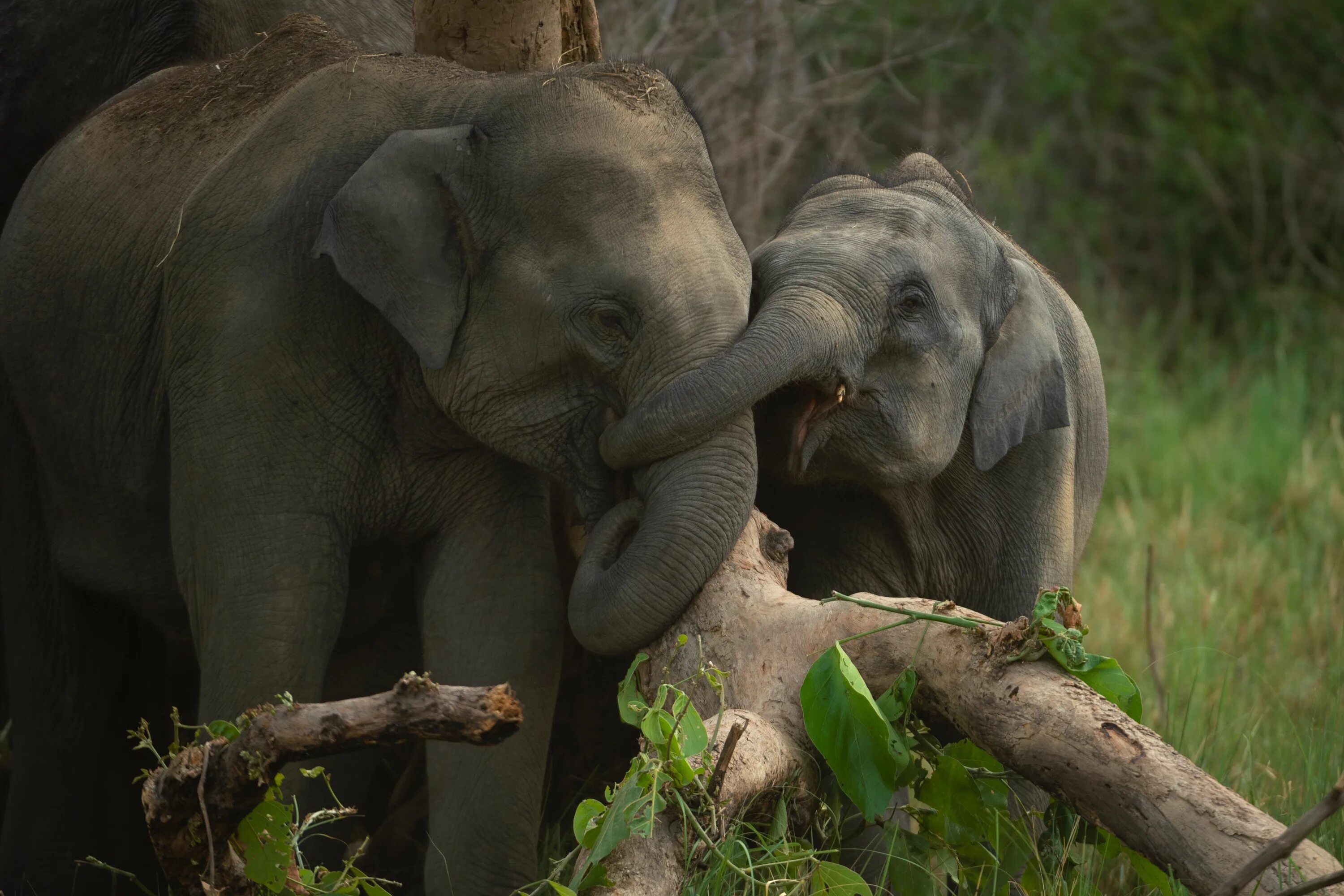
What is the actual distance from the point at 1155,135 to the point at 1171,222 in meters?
0.53

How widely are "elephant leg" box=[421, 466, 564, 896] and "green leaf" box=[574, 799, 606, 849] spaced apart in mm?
803

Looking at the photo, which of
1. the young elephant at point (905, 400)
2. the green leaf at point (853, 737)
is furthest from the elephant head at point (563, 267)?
the green leaf at point (853, 737)

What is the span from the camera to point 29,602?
13.7ft

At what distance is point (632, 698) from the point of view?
2910 mm

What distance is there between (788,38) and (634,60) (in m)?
3.50

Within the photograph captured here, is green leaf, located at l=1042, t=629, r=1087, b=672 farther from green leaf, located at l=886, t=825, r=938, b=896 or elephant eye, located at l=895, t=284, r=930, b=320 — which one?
elephant eye, located at l=895, t=284, r=930, b=320

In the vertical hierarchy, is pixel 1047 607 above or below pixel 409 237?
below

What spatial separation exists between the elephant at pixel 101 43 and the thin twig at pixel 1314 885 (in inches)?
120

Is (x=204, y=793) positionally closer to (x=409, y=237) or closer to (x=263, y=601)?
(x=263, y=601)

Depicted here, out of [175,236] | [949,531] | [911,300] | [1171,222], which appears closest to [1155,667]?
[949,531]

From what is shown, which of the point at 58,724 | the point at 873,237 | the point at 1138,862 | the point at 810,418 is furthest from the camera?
the point at 58,724

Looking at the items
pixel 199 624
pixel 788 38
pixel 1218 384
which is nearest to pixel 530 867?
pixel 199 624

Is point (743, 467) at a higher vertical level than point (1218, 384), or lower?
higher

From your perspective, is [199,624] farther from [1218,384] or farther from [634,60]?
[1218,384]
